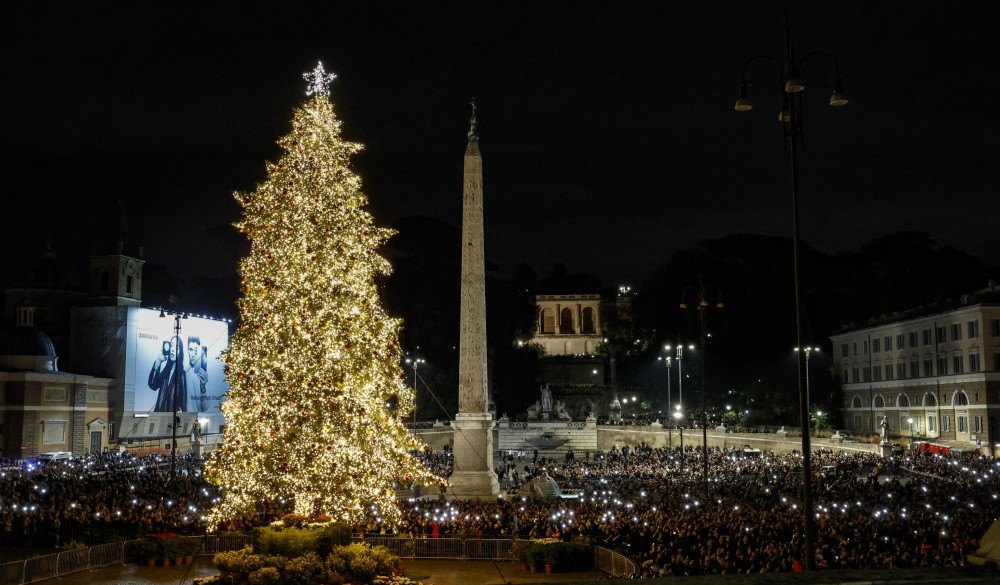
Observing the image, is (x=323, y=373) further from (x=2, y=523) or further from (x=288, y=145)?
(x=2, y=523)

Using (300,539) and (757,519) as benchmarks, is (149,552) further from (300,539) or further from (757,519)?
Answer: (757,519)

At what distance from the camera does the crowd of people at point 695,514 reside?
1731 centimetres

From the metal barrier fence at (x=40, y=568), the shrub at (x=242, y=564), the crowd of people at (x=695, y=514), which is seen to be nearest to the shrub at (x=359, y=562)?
the shrub at (x=242, y=564)

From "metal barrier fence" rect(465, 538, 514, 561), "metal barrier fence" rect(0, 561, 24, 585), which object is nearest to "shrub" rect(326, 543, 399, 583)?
"metal barrier fence" rect(465, 538, 514, 561)

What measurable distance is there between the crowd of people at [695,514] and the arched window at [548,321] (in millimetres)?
82618

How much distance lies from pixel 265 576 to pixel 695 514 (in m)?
11.0

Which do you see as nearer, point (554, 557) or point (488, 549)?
point (554, 557)

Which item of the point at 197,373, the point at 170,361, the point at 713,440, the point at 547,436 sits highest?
the point at 170,361

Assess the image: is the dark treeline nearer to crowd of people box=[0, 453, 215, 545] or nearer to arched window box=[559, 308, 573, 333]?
arched window box=[559, 308, 573, 333]

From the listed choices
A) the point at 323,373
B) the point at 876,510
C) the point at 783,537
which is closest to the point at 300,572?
the point at 323,373

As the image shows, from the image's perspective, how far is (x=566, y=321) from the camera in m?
121

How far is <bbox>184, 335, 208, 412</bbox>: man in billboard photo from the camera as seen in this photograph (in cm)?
6625

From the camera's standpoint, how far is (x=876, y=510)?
76.2 ft

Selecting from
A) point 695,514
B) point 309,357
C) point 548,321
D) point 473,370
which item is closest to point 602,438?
point 473,370
